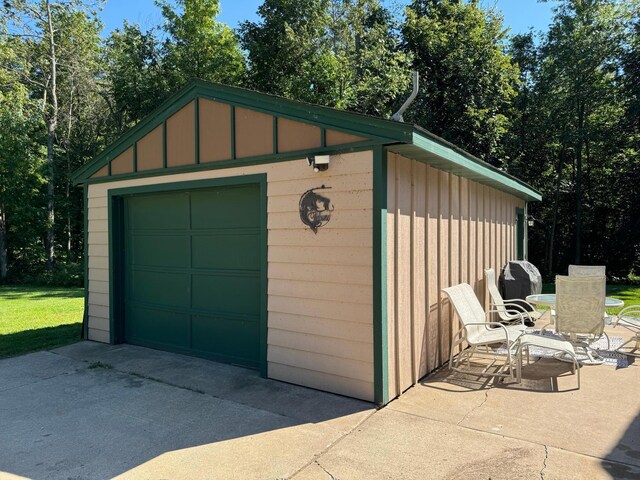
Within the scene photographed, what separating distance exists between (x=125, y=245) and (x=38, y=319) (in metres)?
3.90

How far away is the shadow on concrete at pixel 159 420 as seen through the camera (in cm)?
293

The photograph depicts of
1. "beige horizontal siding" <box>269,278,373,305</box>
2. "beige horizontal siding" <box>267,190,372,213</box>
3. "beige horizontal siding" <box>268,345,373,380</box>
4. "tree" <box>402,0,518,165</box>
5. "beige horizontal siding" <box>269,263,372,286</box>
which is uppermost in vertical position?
"tree" <box>402,0,518,165</box>

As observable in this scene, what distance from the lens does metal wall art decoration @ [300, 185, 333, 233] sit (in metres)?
4.14

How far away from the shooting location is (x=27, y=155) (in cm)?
1711

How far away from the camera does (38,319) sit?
859 cm

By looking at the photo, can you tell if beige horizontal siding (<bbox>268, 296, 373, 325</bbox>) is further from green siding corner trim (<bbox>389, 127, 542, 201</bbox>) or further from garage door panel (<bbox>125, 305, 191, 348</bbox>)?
garage door panel (<bbox>125, 305, 191, 348</bbox>)

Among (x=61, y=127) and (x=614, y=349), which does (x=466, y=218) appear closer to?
(x=614, y=349)

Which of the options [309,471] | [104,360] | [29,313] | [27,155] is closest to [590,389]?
[309,471]

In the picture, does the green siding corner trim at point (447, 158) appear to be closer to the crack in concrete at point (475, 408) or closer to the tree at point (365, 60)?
the crack in concrete at point (475, 408)

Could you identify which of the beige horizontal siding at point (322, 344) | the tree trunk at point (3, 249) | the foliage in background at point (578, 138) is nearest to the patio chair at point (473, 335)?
the beige horizontal siding at point (322, 344)

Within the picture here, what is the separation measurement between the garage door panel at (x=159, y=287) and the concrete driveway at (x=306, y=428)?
1.04m

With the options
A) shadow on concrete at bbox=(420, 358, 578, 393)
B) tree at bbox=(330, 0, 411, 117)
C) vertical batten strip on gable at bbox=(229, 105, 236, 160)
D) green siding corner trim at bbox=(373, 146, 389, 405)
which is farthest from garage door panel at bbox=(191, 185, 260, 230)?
tree at bbox=(330, 0, 411, 117)

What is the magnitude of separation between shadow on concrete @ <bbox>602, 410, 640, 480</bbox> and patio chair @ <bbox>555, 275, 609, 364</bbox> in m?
1.85

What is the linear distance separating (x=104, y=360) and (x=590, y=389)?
209 inches
